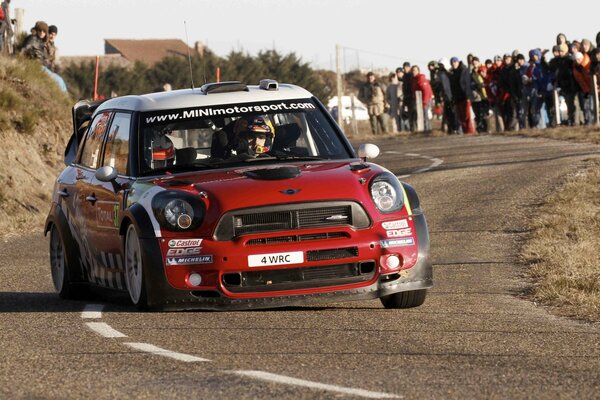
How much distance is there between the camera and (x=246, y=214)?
10117 millimetres

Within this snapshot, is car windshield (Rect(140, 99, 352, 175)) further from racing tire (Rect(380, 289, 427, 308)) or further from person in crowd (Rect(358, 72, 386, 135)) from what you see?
A: person in crowd (Rect(358, 72, 386, 135))

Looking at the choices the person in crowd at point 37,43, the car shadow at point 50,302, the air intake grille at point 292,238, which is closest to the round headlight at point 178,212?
the air intake grille at point 292,238

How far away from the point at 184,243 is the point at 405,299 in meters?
1.66

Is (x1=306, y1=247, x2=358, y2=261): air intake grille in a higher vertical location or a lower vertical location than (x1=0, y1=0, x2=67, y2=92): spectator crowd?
lower

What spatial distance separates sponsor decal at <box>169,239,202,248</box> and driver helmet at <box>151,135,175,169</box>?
1.18 metres

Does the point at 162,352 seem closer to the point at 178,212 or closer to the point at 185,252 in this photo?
the point at 185,252

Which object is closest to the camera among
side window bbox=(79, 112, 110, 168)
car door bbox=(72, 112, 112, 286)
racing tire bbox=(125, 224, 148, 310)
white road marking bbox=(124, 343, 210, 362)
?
white road marking bbox=(124, 343, 210, 362)

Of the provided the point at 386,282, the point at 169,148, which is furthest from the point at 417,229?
the point at 169,148

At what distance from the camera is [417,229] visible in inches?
418

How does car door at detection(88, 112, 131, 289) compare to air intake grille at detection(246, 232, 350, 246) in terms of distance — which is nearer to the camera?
air intake grille at detection(246, 232, 350, 246)

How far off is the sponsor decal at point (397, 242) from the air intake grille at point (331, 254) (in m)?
0.21

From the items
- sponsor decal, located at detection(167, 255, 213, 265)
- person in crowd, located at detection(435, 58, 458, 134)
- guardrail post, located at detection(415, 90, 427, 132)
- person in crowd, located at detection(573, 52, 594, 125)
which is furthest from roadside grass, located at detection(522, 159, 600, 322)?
guardrail post, located at detection(415, 90, 427, 132)

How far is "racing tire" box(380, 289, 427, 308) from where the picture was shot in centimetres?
1080

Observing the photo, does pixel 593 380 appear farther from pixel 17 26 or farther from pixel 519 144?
pixel 17 26
